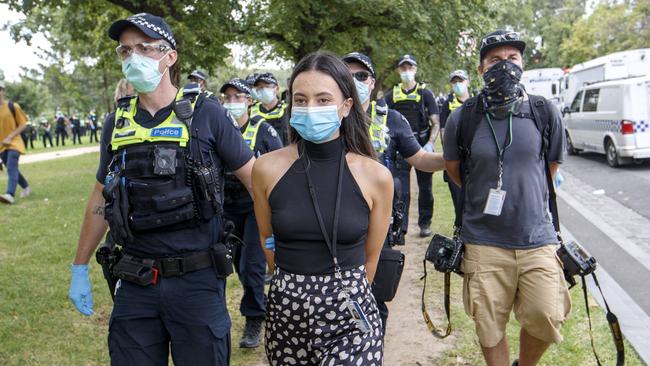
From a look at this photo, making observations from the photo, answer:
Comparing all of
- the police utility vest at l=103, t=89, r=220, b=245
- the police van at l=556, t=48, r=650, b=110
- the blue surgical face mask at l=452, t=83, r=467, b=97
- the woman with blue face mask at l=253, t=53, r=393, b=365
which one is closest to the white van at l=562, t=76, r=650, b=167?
the police van at l=556, t=48, r=650, b=110

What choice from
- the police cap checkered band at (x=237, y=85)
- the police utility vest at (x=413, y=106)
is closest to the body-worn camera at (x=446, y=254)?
the police cap checkered band at (x=237, y=85)

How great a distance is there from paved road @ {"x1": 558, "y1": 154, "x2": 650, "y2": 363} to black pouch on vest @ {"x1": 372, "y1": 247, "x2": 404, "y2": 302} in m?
2.03

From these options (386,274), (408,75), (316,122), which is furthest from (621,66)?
(316,122)

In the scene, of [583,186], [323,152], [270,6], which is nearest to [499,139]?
[323,152]

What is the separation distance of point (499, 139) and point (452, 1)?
10847mm

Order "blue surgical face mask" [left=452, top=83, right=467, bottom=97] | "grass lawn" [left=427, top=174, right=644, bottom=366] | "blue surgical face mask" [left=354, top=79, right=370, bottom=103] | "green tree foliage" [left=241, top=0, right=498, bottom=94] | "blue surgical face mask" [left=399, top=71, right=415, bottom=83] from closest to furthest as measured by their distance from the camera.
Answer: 1. "blue surgical face mask" [left=354, top=79, right=370, bottom=103]
2. "grass lawn" [left=427, top=174, right=644, bottom=366]
3. "blue surgical face mask" [left=399, top=71, right=415, bottom=83]
4. "blue surgical face mask" [left=452, top=83, right=467, bottom=97]
5. "green tree foliage" [left=241, top=0, right=498, bottom=94]

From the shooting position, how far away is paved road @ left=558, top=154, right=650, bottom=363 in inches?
209

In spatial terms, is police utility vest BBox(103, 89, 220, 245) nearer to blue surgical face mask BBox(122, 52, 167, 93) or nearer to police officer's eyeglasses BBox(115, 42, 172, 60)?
blue surgical face mask BBox(122, 52, 167, 93)

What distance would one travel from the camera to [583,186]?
12.6m

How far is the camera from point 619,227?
8.62 m

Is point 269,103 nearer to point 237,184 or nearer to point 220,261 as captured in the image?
point 237,184

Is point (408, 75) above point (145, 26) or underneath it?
underneath

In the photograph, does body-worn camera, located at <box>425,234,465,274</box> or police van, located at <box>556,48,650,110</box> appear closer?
body-worn camera, located at <box>425,234,465,274</box>

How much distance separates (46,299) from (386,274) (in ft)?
12.9
